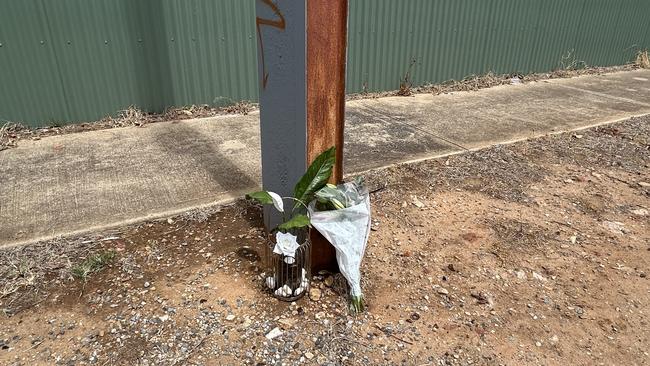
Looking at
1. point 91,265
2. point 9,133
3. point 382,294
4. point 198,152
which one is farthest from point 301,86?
point 9,133

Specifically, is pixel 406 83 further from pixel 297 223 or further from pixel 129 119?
pixel 297 223

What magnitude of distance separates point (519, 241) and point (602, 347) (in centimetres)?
92

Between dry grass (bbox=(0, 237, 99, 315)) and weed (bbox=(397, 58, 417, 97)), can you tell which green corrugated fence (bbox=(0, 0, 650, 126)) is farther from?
dry grass (bbox=(0, 237, 99, 315))

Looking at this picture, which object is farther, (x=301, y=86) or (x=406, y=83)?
(x=406, y=83)

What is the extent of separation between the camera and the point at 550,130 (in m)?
5.20

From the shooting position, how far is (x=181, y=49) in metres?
4.97

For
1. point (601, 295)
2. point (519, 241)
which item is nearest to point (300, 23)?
point (519, 241)

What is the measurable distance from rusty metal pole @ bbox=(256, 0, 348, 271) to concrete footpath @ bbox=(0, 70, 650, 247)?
0.97 m

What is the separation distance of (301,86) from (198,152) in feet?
6.97

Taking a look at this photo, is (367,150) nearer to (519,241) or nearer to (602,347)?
(519,241)

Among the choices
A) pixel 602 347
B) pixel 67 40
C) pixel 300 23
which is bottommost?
pixel 602 347

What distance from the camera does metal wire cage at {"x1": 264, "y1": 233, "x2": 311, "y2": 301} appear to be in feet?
7.73

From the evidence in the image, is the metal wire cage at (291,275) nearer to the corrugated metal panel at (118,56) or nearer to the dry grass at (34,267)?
the dry grass at (34,267)

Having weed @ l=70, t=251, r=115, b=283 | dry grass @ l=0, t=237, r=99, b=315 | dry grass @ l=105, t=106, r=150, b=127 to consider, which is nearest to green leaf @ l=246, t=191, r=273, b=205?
weed @ l=70, t=251, r=115, b=283
